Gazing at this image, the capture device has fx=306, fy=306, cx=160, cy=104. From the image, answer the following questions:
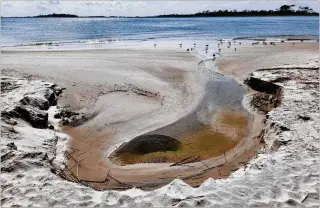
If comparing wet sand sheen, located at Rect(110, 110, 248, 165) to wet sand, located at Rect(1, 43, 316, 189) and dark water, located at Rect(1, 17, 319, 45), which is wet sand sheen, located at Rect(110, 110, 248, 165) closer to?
wet sand, located at Rect(1, 43, 316, 189)

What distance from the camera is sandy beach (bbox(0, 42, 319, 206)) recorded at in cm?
872

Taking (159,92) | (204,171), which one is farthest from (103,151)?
(159,92)

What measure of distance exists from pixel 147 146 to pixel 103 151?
1722mm

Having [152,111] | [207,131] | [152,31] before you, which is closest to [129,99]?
[152,111]

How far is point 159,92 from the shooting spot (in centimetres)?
1858

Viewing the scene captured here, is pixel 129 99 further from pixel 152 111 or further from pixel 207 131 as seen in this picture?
pixel 207 131

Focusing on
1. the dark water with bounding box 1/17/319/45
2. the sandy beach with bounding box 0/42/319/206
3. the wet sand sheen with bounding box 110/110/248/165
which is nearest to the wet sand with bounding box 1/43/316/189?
the sandy beach with bounding box 0/42/319/206

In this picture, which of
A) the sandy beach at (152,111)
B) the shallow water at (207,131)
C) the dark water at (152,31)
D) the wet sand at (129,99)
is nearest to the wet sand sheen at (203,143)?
the shallow water at (207,131)

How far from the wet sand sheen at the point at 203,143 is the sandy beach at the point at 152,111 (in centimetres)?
26

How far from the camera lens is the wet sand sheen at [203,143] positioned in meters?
11.2

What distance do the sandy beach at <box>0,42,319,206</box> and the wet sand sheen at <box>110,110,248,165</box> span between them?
10.1 inches

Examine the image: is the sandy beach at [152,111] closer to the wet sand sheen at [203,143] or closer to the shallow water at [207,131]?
the shallow water at [207,131]

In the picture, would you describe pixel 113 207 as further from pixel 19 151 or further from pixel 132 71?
pixel 132 71

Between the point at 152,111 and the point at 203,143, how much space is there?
397 centimetres
